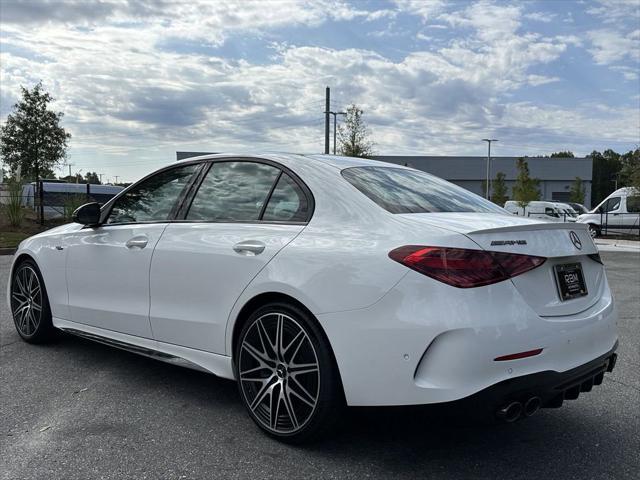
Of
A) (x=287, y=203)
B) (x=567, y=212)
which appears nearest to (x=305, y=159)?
(x=287, y=203)

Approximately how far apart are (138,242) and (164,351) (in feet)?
2.51

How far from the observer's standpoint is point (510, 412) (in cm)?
263

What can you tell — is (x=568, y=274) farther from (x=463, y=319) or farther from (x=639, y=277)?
(x=639, y=277)

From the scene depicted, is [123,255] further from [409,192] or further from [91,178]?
[91,178]

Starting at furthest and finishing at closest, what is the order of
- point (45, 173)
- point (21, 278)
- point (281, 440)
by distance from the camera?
point (45, 173) < point (21, 278) < point (281, 440)

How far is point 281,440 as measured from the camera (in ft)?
10.3

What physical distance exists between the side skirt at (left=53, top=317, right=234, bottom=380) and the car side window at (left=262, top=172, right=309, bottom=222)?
2.92ft

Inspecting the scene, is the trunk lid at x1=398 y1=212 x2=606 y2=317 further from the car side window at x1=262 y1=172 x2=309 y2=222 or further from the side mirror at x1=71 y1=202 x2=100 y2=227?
the side mirror at x1=71 y1=202 x2=100 y2=227

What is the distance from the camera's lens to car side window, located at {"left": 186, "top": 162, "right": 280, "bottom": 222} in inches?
139

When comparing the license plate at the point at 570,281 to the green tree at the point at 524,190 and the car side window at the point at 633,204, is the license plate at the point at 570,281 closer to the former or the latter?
the car side window at the point at 633,204

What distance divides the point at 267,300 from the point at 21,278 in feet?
10.2

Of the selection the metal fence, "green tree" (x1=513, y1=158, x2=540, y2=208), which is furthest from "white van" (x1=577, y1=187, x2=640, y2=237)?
the metal fence

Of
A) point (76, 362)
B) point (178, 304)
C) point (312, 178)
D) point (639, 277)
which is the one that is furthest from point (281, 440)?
point (639, 277)

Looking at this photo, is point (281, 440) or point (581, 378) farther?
point (281, 440)
